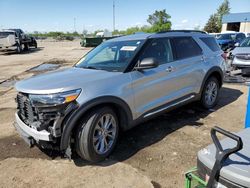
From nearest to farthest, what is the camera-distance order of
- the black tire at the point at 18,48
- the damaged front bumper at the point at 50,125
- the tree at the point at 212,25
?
the damaged front bumper at the point at 50,125 < the black tire at the point at 18,48 < the tree at the point at 212,25

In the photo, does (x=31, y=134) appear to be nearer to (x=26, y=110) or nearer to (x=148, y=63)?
(x=26, y=110)

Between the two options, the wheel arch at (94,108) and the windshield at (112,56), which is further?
the windshield at (112,56)

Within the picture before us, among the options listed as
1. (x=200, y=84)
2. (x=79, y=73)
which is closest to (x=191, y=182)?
(x=79, y=73)

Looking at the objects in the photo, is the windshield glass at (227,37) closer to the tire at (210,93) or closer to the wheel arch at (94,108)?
the tire at (210,93)

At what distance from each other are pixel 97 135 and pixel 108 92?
62cm

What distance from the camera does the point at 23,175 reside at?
11.1 ft

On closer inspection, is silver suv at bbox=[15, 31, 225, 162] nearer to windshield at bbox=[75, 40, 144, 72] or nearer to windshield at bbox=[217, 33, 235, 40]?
windshield at bbox=[75, 40, 144, 72]

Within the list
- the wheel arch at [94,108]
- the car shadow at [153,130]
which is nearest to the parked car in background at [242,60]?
the car shadow at [153,130]

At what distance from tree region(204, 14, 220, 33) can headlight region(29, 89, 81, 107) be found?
62470mm

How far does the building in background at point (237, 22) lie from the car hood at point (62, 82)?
55998mm

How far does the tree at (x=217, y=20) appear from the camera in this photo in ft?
197

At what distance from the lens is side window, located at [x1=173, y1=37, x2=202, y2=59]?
15.7 feet


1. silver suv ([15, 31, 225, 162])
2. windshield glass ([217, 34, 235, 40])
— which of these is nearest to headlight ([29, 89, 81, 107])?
silver suv ([15, 31, 225, 162])

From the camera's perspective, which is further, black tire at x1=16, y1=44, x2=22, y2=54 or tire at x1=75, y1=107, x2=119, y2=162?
black tire at x1=16, y1=44, x2=22, y2=54
